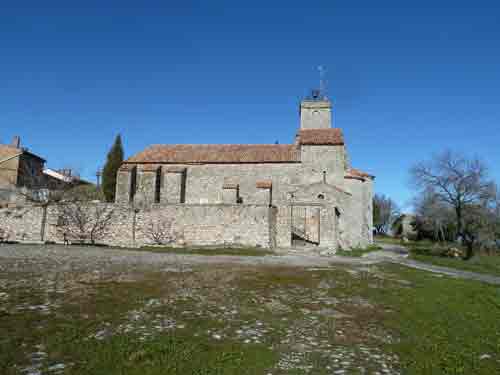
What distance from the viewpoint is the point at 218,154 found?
33281 millimetres

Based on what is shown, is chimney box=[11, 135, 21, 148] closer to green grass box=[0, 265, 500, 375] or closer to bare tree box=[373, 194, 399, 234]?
green grass box=[0, 265, 500, 375]

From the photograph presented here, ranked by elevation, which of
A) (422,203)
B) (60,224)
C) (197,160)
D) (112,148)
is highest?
(112,148)

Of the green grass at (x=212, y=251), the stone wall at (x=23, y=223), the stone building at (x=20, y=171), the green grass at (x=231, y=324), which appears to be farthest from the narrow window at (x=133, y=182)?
the green grass at (x=231, y=324)

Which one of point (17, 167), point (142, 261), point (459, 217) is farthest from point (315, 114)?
point (17, 167)

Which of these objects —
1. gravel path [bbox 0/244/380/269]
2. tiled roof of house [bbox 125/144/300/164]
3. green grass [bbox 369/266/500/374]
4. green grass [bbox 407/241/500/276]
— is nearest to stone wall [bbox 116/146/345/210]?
tiled roof of house [bbox 125/144/300/164]

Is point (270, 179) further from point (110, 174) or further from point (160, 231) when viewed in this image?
point (110, 174)

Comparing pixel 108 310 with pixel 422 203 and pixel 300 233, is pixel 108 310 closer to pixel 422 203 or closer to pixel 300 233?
pixel 300 233

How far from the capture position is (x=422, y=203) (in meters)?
31.9

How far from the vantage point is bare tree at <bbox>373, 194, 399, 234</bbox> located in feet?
261

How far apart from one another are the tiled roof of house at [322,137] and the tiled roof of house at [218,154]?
148 centimetres

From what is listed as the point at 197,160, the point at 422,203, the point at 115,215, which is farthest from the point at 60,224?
the point at 422,203

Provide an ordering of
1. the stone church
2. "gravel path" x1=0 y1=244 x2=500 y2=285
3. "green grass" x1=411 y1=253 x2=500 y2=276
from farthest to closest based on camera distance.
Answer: the stone church, "green grass" x1=411 y1=253 x2=500 y2=276, "gravel path" x1=0 y1=244 x2=500 y2=285

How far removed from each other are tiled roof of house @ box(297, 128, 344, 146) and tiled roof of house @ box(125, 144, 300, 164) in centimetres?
148

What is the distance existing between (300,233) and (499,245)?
19517mm
